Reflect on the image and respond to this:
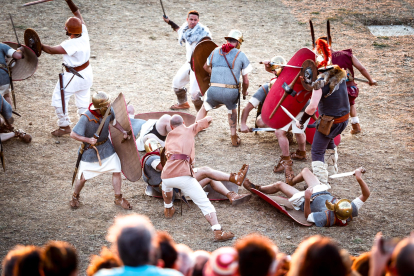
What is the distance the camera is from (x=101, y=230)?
4.23 metres

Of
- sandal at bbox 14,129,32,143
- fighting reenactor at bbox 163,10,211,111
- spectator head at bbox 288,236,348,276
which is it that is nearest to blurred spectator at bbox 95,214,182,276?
spectator head at bbox 288,236,348,276

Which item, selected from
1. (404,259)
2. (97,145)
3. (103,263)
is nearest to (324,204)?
(97,145)

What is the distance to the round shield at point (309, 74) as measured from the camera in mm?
4375

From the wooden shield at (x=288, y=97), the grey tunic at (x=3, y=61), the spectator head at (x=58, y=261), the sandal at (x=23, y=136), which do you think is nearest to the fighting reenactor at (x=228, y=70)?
the wooden shield at (x=288, y=97)

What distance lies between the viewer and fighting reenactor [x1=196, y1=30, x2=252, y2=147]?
18.6 ft

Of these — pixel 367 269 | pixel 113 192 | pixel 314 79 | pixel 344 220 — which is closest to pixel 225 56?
pixel 314 79

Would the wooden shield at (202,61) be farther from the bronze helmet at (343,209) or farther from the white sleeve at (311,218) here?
the bronze helmet at (343,209)

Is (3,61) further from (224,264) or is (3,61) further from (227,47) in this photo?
(224,264)

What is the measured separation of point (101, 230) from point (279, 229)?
5.64 ft

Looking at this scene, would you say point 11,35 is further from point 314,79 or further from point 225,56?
point 314,79

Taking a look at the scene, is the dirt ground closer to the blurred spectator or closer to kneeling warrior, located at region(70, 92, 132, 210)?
kneeling warrior, located at region(70, 92, 132, 210)

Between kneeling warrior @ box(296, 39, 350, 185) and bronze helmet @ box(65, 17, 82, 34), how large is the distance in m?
2.97

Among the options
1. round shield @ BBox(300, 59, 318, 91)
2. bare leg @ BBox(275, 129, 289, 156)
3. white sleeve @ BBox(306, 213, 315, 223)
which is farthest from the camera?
bare leg @ BBox(275, 129, 289, 156)

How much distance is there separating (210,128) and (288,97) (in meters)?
1.70
